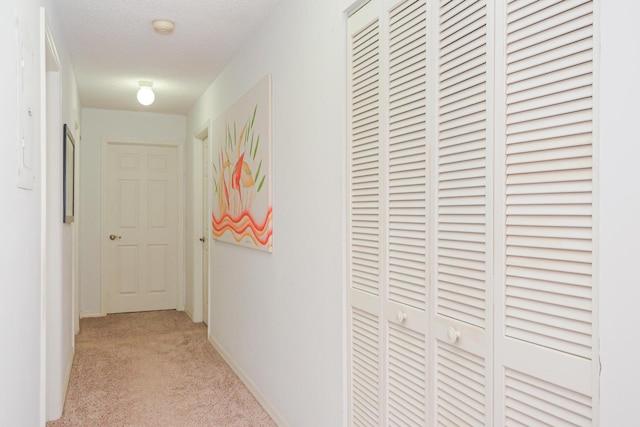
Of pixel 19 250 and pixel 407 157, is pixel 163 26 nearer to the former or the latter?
pixel 19 250

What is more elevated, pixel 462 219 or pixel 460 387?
pixel 462 219

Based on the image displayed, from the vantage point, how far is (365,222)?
191cm

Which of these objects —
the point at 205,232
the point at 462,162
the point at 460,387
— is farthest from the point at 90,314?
the point at 462,162

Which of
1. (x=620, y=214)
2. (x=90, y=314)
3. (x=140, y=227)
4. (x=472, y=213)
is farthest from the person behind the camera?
(x=140, y=227)

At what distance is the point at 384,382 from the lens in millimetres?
1754

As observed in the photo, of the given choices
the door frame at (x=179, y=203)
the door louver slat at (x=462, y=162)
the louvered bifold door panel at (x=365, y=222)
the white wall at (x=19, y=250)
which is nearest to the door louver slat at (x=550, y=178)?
the door louver slat at (x=462, y=162)

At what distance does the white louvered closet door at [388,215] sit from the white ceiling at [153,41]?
1319 mm

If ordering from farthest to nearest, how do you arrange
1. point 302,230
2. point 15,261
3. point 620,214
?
point 302,230 → point 15,261 → point 620,214

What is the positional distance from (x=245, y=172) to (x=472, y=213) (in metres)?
2.33

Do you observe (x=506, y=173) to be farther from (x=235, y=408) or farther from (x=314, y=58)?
(x=235, y=408)

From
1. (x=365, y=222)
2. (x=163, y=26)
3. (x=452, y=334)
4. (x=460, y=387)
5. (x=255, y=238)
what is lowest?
(x=460, y=387)

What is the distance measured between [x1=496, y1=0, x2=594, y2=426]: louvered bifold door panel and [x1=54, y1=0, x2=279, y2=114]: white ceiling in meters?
2.06

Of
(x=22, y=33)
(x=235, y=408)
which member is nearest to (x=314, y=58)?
(x=22, y=33)

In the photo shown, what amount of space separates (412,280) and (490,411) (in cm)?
48
